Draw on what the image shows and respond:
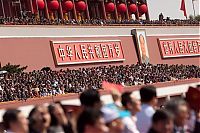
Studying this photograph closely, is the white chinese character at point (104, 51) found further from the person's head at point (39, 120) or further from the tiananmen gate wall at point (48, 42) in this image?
the person's head at point (39, 120)

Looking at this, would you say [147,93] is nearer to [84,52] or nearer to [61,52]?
[61,52]

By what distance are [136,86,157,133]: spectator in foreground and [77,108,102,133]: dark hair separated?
1285mm

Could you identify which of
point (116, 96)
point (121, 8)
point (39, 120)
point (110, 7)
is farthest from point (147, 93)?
point (121, 8)

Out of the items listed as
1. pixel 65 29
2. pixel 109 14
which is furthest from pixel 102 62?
pixel 109 14

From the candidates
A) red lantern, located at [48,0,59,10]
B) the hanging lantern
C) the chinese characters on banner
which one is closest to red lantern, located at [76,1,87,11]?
red lantern, located at [48,0,59,10]

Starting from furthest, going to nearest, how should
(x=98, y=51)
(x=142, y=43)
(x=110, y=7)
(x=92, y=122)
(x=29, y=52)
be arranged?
(x=110, y=7) < (x=142, y=43) < (x=98, y=51) < (x=29, y=52) < (x=92, y=122)

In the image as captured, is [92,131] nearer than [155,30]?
Yes

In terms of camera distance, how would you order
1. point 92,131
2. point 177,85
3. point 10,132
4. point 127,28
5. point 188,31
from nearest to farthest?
point 92,131, point 10,132, point 177,85, point 127,28, point 188,31

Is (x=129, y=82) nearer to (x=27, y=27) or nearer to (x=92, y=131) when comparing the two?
(x=27, y=27)

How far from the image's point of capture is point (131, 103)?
17.7 feet

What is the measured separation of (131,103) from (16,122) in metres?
1.31

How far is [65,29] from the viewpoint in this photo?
32.1 m

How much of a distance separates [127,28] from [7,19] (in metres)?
10.8

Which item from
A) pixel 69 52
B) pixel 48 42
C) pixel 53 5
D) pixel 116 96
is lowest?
pixel 69 52
